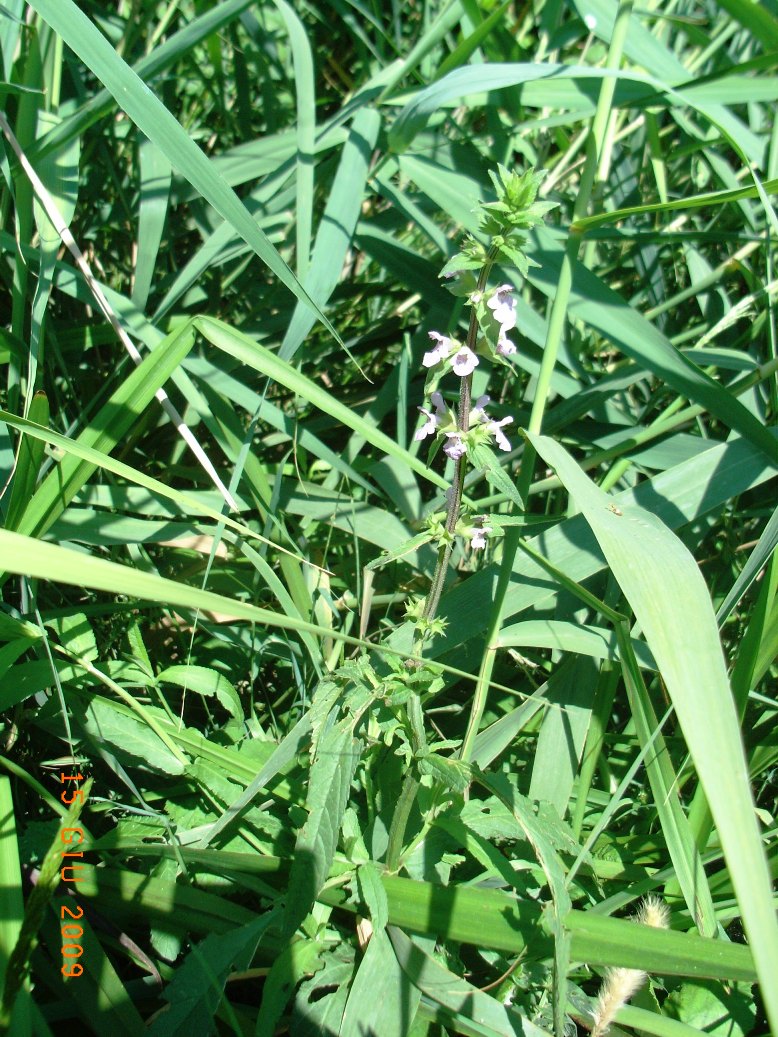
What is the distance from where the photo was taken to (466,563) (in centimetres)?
165

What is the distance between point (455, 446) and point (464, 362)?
0.11 m

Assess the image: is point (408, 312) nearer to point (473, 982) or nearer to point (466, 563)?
point (466, 563)

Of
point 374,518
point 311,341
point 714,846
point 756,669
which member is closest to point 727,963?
point 714,846

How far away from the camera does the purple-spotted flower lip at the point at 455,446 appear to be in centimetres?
103

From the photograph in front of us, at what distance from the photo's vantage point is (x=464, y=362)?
3.30 ft

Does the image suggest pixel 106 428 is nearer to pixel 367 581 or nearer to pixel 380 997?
pixel 367 581

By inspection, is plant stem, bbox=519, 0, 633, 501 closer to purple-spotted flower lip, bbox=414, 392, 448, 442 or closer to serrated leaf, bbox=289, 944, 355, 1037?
purple-spotted flower lip, bbox=414, 392, 448, 442

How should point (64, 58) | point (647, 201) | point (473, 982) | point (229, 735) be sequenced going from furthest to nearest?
1. point (647, 201)
2. point (64, 58)
3. point (229, 735)
4. point (473, 982)

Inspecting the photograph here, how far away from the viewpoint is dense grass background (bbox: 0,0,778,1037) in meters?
1.07

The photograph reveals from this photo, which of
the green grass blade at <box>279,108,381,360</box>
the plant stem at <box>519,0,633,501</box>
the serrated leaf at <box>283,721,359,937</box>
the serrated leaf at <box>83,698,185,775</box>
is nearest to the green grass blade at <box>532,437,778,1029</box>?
the plant stem at <box>519,0,633,501</box>

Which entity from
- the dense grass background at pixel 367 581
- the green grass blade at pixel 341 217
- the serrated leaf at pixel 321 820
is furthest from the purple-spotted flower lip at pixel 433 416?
the green grass blade at pixel 341 217

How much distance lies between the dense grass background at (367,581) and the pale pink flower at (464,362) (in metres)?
0.17

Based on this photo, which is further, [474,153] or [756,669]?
[474,153]

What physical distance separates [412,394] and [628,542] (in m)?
1.00
